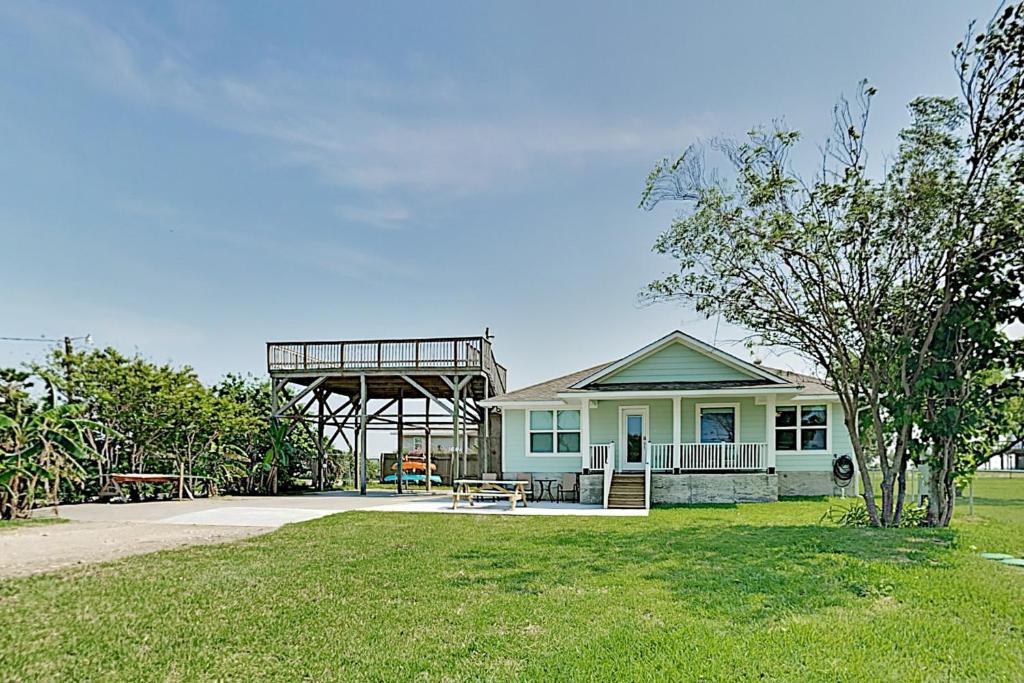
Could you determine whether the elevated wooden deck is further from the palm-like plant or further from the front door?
the palm-like plant

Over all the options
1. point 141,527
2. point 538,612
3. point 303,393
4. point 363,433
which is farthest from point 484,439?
point 538,612

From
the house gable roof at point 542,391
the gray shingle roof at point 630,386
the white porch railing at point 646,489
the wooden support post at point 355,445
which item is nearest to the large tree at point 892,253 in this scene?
the gray shingle roof at point 630,386

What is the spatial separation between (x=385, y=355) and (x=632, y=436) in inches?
316

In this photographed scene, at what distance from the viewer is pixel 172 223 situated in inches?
677

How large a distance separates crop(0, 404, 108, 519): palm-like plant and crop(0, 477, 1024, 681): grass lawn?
5940 mm

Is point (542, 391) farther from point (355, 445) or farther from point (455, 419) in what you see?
point (355, 445)

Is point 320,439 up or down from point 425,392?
down

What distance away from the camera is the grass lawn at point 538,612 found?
454 centimetres

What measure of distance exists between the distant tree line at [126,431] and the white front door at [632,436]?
1075 centimetres

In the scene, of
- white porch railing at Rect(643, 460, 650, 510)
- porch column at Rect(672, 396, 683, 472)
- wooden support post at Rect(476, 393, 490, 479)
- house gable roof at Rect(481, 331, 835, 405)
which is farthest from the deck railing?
white porch railing at Rect(643, 460, 650, 510)

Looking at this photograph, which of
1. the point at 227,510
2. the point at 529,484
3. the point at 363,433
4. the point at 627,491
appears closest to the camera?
the point at 227,510

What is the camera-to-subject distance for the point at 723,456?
18172mm

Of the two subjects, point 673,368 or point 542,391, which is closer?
point 673,368

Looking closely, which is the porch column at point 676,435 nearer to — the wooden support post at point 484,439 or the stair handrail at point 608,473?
the stair handrail at point 608,473
